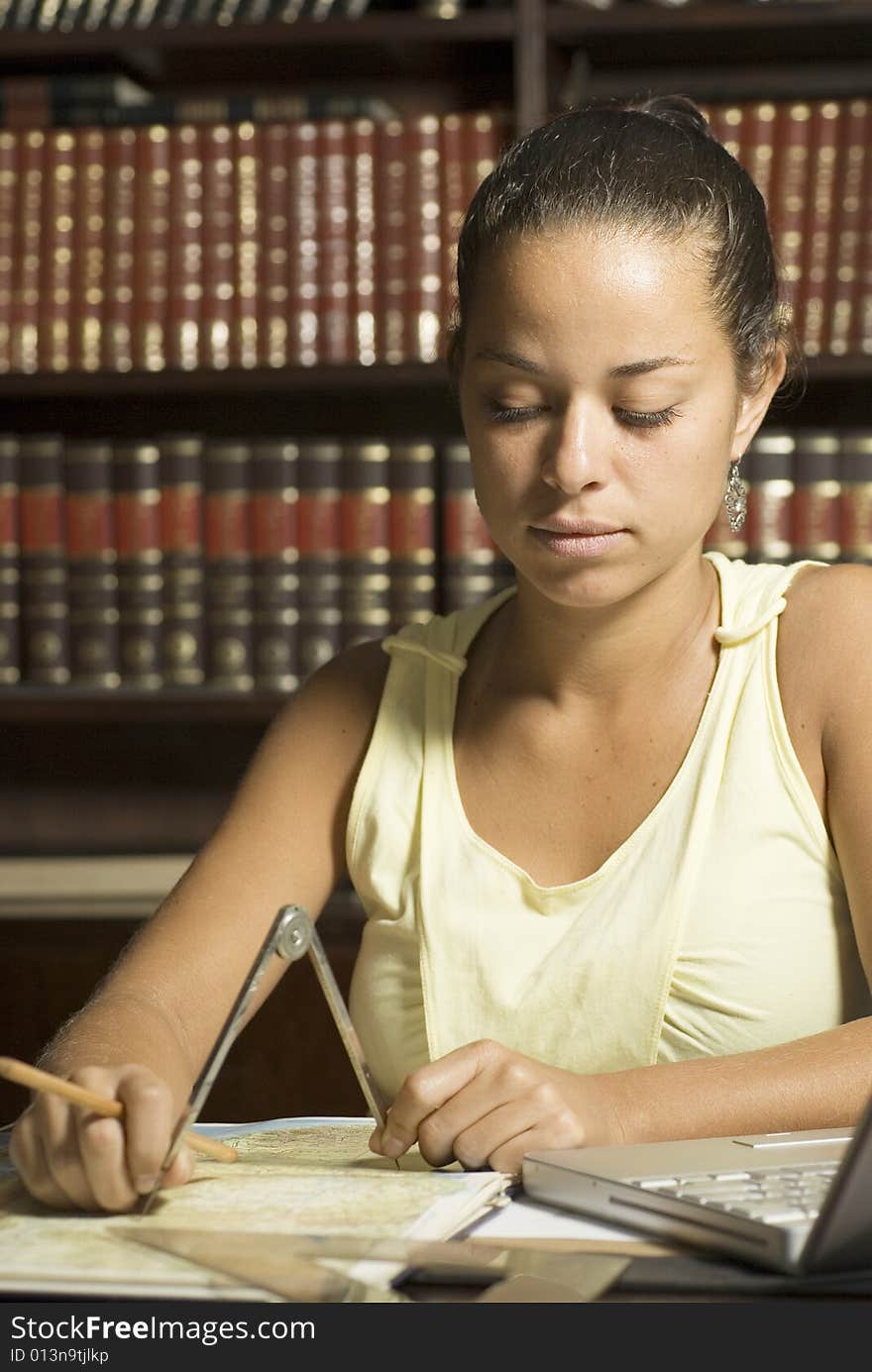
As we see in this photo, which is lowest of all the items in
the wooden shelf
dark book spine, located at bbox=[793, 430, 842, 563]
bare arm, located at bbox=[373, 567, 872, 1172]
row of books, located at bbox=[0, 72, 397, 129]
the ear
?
bare arm, located at bbox=[373, 567, 872, 1172]

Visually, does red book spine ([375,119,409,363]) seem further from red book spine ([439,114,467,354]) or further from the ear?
the ear

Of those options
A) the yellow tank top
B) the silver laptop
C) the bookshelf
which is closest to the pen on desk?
the silver laptop

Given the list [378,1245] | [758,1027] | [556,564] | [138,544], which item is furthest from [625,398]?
[138,544]

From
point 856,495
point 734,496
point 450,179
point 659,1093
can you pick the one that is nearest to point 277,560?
point 450,179

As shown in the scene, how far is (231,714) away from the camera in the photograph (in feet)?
7.16

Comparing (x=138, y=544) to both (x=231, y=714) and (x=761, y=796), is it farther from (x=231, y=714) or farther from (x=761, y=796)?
(x=761, y=796)

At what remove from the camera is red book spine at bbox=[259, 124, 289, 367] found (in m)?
2.14

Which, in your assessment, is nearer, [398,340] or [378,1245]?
[378,1245]

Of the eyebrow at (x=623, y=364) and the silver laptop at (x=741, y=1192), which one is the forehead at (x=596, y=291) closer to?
the eyebrow at (x=623, y=364)

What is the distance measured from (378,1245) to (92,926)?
169cm

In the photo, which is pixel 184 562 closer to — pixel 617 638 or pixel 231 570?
pixel 231 570

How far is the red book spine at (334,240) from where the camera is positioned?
7.02ft

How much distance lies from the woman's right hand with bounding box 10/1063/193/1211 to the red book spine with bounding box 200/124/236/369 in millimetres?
1441

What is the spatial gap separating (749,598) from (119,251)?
3.96ft
